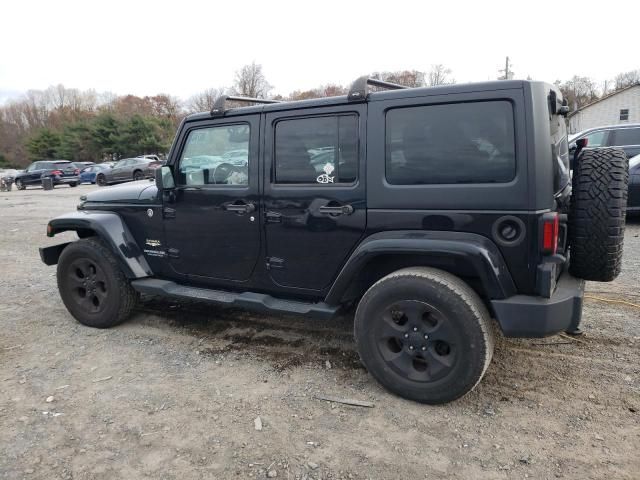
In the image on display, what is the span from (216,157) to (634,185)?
24.1ft

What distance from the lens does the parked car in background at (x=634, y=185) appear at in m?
7.48

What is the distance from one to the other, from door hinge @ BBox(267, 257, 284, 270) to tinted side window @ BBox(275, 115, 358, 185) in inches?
23.4

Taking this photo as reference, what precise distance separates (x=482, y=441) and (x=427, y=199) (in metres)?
1.44

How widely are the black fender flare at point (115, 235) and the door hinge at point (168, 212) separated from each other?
499mm

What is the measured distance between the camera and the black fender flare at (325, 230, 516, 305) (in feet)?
8.52

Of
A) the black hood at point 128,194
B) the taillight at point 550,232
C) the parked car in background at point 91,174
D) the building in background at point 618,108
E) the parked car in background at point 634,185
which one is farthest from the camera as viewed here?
the building in background at point 618,108

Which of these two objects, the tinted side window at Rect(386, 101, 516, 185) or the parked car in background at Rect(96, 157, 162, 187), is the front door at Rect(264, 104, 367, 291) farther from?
the parked car in background at Rect(96, 157, 162, 187)

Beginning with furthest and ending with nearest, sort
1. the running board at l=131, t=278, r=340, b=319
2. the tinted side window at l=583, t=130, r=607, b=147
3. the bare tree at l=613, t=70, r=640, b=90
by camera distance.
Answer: the bare tree at l=613, t=70, r=640, b=90 → the tinted side window at l=583, t=130, r=607, b=147 → the running board at l=131, t=278, r=340, b=319

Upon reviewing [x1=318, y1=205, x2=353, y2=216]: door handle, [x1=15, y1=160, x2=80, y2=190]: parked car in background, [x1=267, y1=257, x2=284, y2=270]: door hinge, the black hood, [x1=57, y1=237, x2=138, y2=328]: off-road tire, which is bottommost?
[x1=57, y1=237, x2=138, y2=328]: off-road tire

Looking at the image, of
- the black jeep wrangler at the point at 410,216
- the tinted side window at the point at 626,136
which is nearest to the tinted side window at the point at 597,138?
the tinted side window at the point at 626,136

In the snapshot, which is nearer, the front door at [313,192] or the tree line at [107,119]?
the front door at [313,192]

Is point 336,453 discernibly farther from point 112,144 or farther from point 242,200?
point 112,144

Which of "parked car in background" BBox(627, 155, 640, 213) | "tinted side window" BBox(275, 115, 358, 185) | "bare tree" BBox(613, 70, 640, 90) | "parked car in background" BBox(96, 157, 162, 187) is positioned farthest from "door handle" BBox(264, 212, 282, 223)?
"bare tree" BBox(613, 70, 640, 90)

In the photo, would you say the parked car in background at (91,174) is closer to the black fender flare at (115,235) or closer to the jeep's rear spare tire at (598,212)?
the black fender flare at (115,235)
